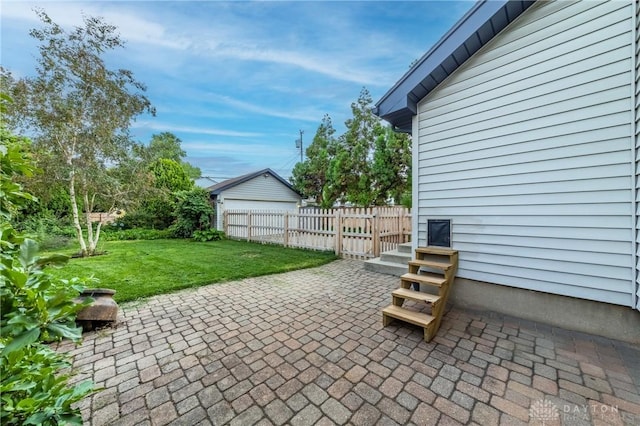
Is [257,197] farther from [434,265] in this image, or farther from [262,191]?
[434,265]

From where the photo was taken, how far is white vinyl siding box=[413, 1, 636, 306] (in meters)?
2.64

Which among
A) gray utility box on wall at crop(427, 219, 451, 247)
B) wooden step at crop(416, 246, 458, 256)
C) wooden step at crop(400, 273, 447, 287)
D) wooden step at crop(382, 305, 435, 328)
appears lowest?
wooden step at crop(382, 305, 435, 328)

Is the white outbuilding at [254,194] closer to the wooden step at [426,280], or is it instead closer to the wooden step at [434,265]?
the wooden step at [434,265]

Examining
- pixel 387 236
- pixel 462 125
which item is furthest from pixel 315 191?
pixel 462 125

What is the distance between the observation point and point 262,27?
6.12m

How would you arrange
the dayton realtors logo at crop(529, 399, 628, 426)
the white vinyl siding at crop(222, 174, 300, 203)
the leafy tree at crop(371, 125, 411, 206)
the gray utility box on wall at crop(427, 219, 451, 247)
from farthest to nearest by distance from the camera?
the white vinyl siding at crop(222, 174, 300, 203) < the leafy tree at crop(371, 125, 411, 206) < the gray utility box on wall at crop(427, 219, 451, 247) < the dayton realtors logo at crop(529, 399, 628, 426)

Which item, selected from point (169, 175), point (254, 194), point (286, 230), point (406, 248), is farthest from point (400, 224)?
point (169, 175)

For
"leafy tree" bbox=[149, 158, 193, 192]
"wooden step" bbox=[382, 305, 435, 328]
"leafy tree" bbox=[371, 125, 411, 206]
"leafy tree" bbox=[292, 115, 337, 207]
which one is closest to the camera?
"wooden step" bbox=[382, 305, 435, 328]

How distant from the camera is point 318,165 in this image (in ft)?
53.3

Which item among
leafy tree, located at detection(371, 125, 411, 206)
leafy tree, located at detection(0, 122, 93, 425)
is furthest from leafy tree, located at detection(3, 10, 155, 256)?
leafy tree, located at detection(371, 125, 411, 206)

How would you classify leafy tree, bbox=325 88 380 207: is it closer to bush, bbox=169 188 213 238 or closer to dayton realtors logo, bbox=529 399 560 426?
bush, bbox=169 188 213 238

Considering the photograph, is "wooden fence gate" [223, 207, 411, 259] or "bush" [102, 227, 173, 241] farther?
"bush" [102, 227, 173, 241]

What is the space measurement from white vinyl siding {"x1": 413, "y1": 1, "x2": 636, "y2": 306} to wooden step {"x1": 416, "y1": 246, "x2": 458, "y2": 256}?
16 centimetres

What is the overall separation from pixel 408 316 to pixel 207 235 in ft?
32.0
